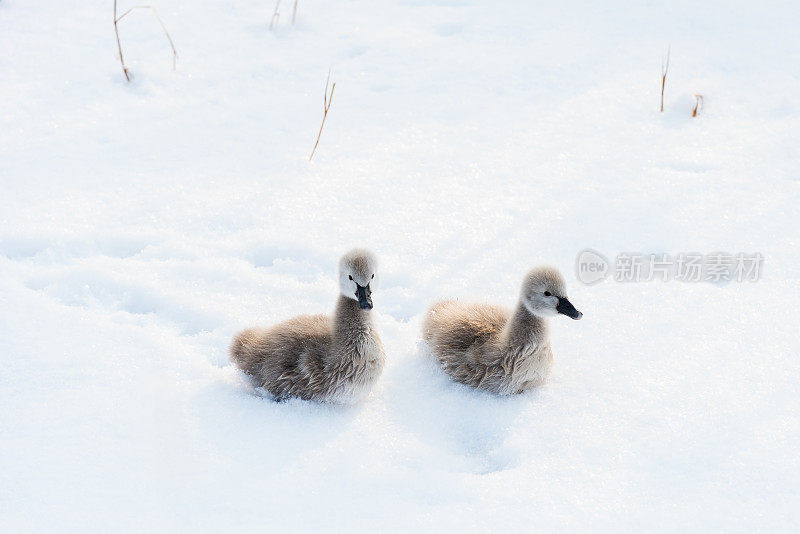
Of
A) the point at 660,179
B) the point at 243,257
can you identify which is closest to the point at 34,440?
the point at 243,257

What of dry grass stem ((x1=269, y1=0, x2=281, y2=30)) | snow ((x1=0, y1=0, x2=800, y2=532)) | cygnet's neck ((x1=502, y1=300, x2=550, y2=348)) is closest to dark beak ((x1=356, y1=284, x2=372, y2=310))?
snow ((x1=0, y1=0, x2=800, y2=532))

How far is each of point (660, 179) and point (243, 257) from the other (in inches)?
122

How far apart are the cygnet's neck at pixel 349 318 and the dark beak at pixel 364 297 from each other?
0.45 feet

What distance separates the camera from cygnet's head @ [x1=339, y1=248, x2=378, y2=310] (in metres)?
3.34

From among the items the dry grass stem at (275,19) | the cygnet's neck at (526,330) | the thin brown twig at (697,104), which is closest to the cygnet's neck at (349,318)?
the cygnet's neck at (526,330)

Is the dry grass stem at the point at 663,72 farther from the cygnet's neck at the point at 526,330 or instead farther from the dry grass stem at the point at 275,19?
the dry grass stem at the point at 275,19

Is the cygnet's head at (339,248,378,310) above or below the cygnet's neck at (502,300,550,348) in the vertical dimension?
above

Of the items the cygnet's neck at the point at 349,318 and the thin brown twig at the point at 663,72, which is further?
the thin brown twig at the point at 663,72

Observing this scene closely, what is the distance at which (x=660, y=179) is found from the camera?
5.23 metres

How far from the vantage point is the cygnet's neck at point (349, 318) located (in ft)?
11.5

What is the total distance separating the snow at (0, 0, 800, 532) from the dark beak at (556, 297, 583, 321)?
43 centimetres

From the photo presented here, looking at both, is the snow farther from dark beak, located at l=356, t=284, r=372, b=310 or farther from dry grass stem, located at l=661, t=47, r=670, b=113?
dark beak, located at l=356, t=284, r=372, b=310

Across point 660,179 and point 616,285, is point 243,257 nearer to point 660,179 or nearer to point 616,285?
point 616,285

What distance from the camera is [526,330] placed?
12.0ft
